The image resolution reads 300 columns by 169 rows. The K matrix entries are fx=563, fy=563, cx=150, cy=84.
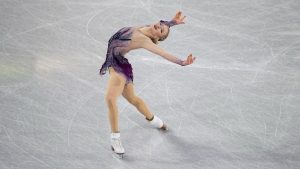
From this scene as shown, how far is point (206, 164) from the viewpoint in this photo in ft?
18.2

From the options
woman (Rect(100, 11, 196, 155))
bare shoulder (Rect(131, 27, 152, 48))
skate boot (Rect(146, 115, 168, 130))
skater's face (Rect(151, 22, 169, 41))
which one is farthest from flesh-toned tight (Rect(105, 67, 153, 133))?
skater's face (Rect(151, 22, 169, 41))

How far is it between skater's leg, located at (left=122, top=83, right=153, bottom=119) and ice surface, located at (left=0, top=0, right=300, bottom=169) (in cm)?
24

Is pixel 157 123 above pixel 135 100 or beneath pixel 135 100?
beneath

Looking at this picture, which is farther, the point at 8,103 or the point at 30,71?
the point at 30,71

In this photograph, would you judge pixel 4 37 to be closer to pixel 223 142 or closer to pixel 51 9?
pixel 51 9

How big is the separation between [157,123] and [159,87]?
2.27ft

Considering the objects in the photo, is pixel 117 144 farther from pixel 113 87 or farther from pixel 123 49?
pixel 123 49

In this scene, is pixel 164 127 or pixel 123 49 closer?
pixel 123 49

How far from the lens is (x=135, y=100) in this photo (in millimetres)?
5750

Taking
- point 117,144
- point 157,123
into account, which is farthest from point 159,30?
point 117,144

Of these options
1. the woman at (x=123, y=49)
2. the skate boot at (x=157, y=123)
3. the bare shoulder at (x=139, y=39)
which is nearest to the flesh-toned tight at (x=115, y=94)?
the woman at (x=123, y=49)

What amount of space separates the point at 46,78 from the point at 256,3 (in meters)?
3.17

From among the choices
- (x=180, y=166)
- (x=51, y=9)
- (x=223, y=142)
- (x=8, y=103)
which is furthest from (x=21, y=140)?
(x=51, y=9)

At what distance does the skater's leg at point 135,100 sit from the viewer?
5.61 meters
